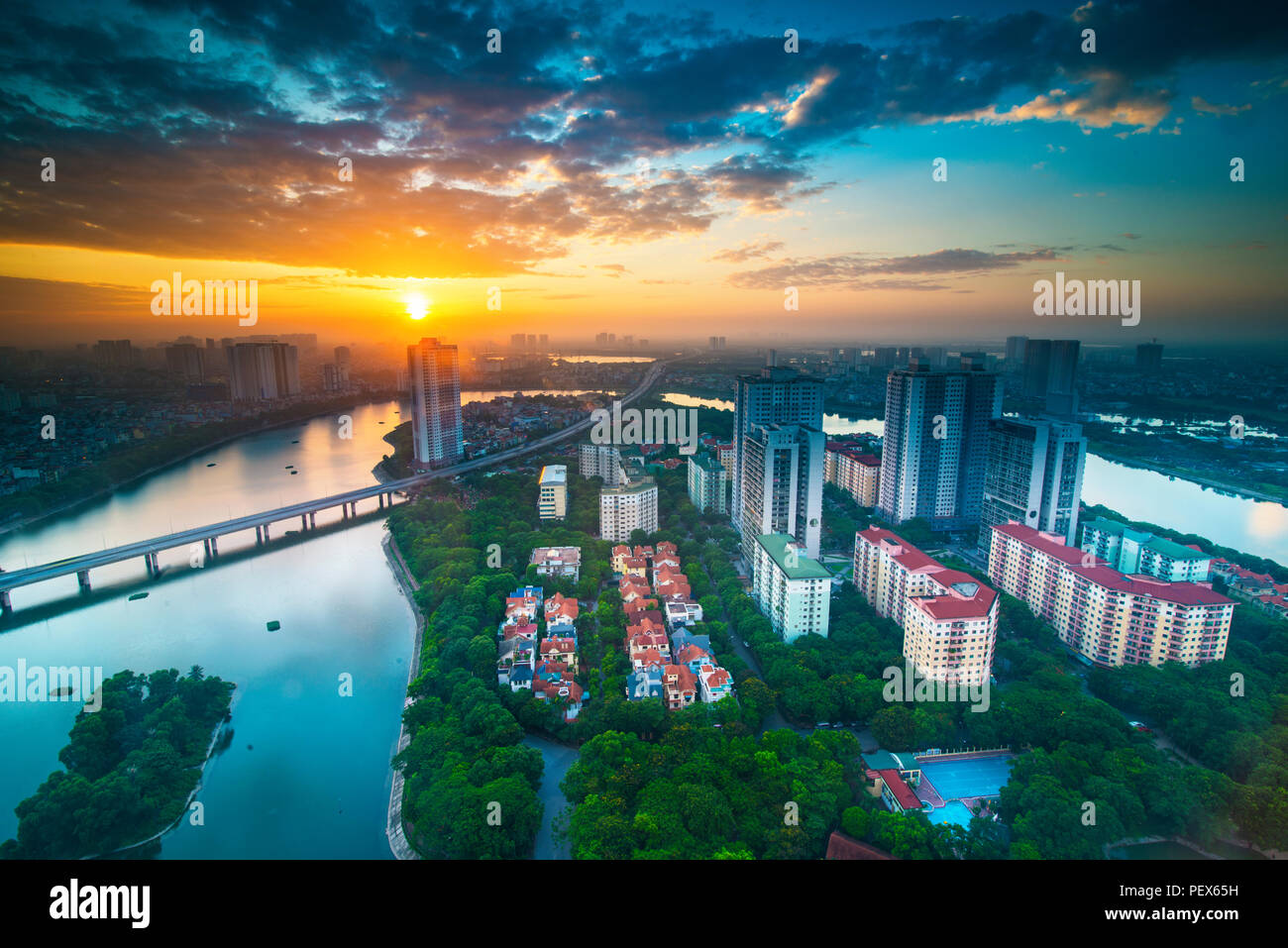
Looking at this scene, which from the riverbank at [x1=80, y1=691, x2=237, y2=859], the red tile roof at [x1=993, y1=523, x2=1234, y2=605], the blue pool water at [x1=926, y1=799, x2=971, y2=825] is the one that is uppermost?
the red tile roof at [x1=993, y1=523, x2=1234, y2=605]

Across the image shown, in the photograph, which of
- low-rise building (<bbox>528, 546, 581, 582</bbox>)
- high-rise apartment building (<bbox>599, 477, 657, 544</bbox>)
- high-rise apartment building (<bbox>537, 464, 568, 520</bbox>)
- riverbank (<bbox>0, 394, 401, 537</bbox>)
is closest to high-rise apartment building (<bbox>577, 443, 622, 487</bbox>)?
high-rise apartment building (<bbox>537, 464, 568, 520</bbox>)

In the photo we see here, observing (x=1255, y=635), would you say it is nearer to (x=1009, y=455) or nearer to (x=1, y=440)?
(x=1009, y=455)

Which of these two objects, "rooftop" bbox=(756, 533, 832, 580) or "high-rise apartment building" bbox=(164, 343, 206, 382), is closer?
"rooftop" bbox=(756, 533, 832, 580)

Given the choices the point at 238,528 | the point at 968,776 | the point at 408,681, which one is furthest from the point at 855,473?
the point at 238,528

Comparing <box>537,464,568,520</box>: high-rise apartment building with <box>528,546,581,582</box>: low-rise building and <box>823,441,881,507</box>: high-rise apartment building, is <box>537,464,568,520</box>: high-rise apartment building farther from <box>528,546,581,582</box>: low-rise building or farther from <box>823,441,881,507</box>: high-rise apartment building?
<box>823,441,881,507</box>: high-rise apartment building

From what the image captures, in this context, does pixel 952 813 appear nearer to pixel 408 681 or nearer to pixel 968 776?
pixel 968 776
